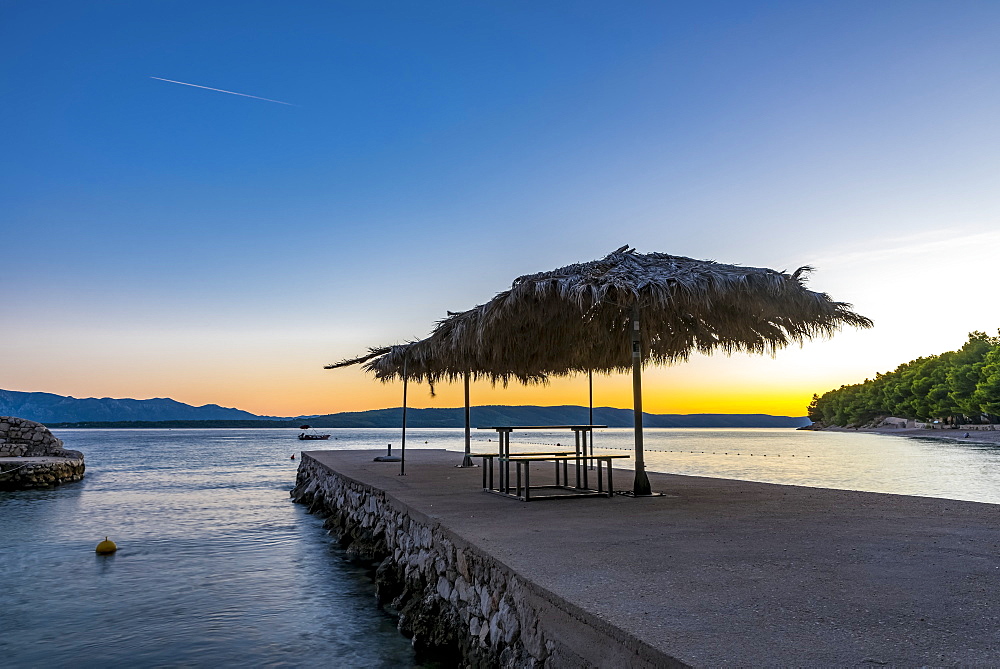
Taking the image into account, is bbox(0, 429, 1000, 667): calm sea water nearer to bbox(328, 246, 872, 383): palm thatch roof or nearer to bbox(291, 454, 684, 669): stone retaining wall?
bbox(291, 454, 684, 669): stone retaining wall

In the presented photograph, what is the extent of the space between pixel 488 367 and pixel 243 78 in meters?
8.63

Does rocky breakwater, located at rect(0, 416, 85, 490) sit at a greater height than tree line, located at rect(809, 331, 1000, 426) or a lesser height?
lesser

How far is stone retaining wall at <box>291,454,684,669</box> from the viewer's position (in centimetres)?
291

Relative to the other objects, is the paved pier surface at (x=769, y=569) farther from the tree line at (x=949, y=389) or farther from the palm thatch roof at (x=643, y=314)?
the tree line at (x=949, y=389)

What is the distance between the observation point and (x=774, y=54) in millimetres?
11602

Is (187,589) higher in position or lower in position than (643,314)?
lower

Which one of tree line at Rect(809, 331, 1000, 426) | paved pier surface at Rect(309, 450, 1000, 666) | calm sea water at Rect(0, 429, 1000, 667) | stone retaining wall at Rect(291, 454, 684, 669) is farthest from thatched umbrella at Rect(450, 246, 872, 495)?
tree line at Rect(809, 331, 1000, 426)

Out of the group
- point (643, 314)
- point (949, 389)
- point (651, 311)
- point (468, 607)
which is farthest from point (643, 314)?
point (949, 389)

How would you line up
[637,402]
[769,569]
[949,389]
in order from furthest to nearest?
[949,389] → [637,402] → [769,569]

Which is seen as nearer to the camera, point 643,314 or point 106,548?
point 643,314

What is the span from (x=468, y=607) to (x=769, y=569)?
83.9 inches

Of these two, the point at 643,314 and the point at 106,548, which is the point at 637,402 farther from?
the point at 106,548

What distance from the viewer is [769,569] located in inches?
151

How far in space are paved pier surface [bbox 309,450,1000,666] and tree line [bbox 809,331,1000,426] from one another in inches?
2293
